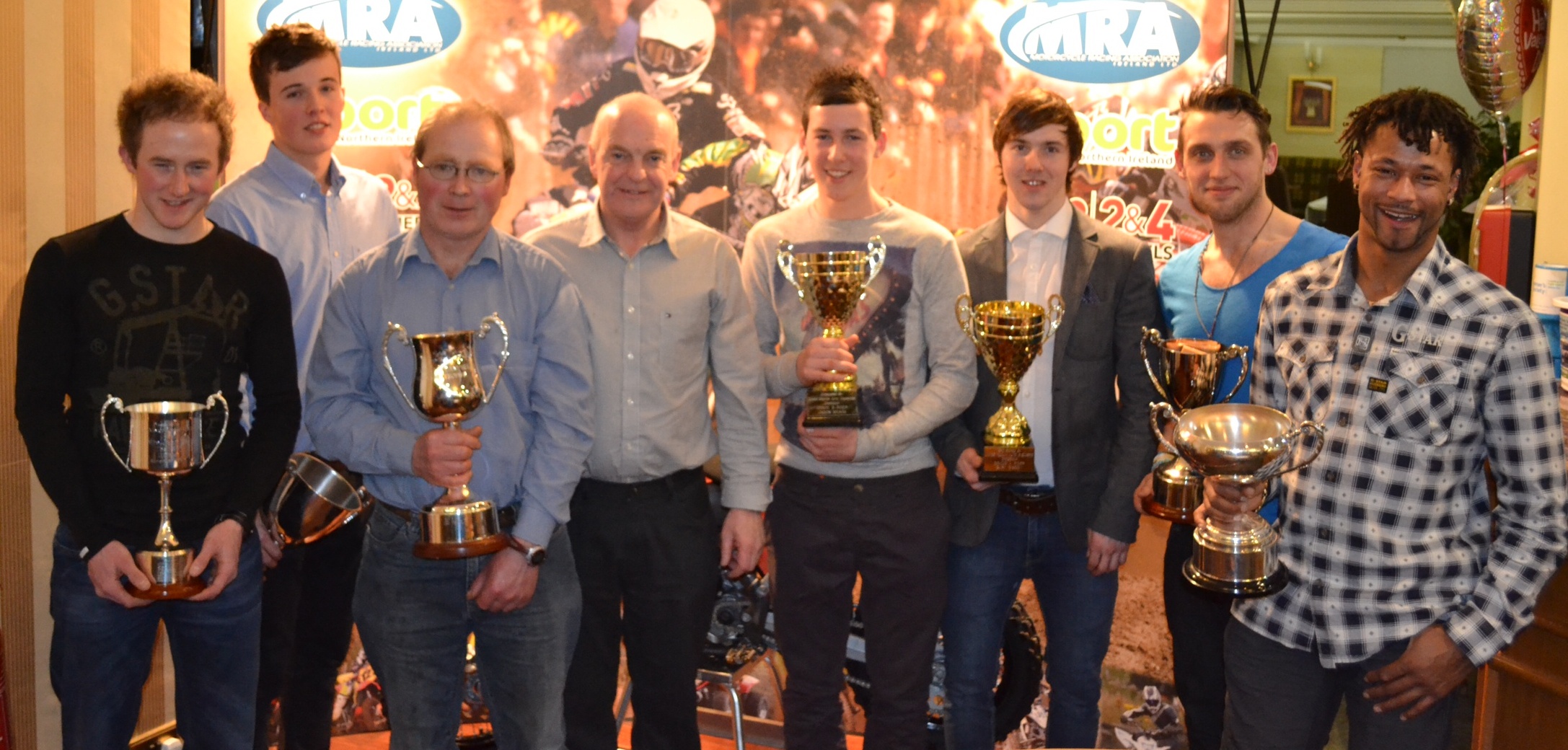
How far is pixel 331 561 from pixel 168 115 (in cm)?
123

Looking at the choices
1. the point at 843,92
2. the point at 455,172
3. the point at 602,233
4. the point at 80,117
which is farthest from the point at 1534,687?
the point at 80,117

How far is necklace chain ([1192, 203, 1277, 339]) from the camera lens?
295cm

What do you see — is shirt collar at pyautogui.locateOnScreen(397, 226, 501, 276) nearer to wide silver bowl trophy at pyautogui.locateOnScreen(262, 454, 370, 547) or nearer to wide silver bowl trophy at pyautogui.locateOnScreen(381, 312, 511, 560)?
wide silver bowl trophy at pyautogui.locateOnScreen(381, 312, 511, 560)

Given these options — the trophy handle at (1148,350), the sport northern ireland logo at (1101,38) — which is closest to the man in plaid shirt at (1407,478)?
the trophy handle at (1148,350)

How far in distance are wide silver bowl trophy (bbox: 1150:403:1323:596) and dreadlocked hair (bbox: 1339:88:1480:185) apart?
567 mm

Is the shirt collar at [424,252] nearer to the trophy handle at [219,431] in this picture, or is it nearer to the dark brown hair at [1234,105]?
the trophy handle at [219,431]

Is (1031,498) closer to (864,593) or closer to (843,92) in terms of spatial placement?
(864,593)

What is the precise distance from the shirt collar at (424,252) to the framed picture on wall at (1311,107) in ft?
35.9

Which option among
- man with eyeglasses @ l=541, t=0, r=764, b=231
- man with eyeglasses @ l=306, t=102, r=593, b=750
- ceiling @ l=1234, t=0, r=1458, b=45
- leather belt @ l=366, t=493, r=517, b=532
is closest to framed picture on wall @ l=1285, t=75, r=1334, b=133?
ceiling @ l=1234, t=0, r=1458, b=45

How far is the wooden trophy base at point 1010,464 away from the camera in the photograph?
9.68 ft

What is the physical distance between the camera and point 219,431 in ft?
8.86

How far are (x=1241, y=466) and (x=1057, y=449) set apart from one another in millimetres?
829

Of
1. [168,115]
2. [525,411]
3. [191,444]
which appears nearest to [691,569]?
[525,411]

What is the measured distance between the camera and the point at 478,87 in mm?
4324
